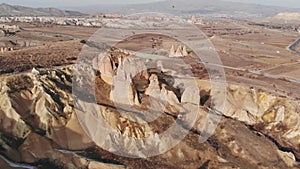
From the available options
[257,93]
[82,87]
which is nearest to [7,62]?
[82,87]

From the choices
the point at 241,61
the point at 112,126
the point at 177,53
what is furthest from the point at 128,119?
the point at 241,61

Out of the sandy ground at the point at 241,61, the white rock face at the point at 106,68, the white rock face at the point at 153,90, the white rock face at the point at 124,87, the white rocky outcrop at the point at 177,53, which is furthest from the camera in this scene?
the white rocky outcrop at the point at 177,53

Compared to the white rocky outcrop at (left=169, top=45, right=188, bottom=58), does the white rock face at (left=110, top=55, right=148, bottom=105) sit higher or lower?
higher

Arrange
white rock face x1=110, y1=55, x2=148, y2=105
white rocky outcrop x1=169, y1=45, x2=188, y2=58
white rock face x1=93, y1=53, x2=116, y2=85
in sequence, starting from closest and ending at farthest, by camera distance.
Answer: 1. white rock face x1=110, y1=55, x2=148, y2=105
2. white rock face x1=93, y1=53, x2=116, y2=85
3. white rocky outcrop x1=169, y1=45, x2=188, y2=58

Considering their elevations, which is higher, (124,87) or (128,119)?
(124,87)

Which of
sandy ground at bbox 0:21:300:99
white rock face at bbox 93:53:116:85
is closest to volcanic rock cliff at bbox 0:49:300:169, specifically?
white rock face at bbox 93:53:116:85

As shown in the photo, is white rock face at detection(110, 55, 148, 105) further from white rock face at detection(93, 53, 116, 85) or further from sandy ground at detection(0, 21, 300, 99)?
sandy ground at detection(0, 21, 300, 99)

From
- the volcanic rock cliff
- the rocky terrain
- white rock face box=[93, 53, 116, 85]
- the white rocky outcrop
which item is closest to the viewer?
the volcanic rock cliff

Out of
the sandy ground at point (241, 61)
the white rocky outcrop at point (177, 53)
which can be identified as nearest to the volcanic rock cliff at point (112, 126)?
the sandy ground at point (241, 61)

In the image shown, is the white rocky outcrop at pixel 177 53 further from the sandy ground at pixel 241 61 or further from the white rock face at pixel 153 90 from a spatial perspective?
the white rock face at pixel 153 90

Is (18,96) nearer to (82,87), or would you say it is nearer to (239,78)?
(82,87)

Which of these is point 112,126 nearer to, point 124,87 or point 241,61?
point 124,87
